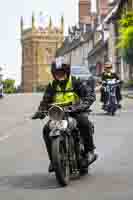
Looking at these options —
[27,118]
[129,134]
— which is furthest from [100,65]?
[129,134]

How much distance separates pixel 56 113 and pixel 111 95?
17235 mm

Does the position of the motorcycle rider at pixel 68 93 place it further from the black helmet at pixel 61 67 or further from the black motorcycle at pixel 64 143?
the black motorcycle at pixel 64 143

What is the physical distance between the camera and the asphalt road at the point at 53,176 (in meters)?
9.45

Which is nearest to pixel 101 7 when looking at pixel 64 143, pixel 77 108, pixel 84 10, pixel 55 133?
pixel 84 10

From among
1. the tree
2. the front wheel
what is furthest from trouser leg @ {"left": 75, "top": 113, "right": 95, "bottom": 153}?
the tree

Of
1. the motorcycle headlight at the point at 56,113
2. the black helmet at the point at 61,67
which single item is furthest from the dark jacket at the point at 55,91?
the motorcycle headlight at the point at 56,113

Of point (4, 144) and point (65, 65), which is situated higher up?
point (65, 65)

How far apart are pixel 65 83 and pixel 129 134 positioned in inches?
311

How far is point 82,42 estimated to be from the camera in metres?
136

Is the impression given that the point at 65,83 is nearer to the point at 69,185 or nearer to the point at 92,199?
the point at 69,185

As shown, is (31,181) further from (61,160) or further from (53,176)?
(61,160)

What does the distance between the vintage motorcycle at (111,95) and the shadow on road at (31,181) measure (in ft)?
51.5

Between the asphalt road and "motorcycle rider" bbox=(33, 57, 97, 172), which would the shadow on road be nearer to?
the asphalt road

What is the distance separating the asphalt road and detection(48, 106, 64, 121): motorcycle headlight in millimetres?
885
